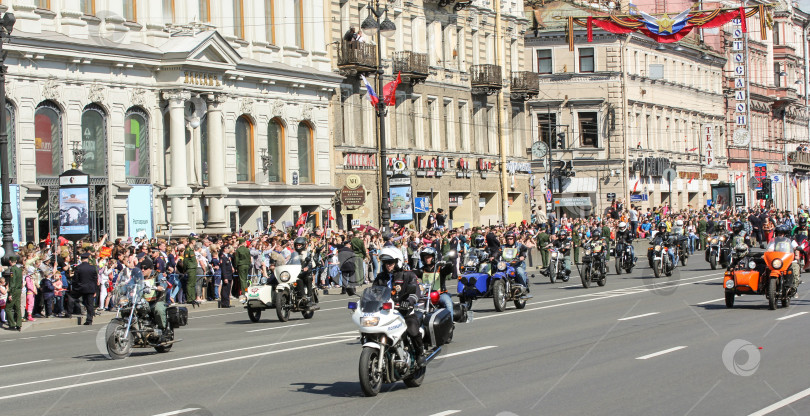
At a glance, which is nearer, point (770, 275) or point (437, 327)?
point (437, 327)

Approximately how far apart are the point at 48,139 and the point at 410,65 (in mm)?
20029

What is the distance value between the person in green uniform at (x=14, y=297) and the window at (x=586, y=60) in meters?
54.6

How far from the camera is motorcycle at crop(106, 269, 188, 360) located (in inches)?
718

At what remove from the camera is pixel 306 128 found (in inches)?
1898

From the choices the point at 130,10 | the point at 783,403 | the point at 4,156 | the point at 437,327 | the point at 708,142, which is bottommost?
the point at 783,403

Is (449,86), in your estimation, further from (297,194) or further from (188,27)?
(188,27)

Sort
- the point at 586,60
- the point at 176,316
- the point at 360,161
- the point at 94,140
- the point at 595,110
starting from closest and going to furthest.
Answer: the point at 176,316 < the point at 94,140 < the point at 360,161 < the point at 595,110 < the point at 586,60

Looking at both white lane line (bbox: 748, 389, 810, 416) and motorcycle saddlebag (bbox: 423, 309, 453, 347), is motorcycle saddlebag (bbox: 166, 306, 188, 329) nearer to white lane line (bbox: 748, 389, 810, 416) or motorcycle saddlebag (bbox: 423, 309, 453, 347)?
motorcycle saddlebag (bbox: 423, 309, 453, 347)

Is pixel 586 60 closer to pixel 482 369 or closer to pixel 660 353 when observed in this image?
pixel 660 353

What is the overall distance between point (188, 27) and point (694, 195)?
2145 inches

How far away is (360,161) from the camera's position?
50.8m

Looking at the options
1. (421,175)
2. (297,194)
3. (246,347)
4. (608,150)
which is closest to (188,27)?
(297,194)

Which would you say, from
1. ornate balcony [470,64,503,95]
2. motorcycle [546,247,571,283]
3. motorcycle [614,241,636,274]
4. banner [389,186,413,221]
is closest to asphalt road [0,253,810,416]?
motorcycle [546,247,571,283]

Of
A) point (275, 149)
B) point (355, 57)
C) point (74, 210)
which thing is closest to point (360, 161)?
point (355, 57)
